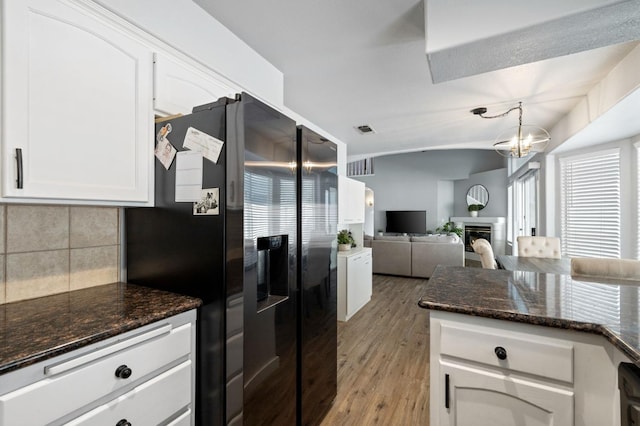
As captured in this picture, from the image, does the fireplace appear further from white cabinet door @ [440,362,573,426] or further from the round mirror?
white cabinet door @ [440,362,573,426]

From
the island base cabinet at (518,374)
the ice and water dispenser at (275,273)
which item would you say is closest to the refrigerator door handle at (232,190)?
the ice and water dispenser at (275,273)

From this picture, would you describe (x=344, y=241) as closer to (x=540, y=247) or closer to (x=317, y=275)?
(x=317, y=275)

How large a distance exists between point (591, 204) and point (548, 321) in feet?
12.9

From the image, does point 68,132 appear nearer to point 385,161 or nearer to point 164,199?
point 164,199

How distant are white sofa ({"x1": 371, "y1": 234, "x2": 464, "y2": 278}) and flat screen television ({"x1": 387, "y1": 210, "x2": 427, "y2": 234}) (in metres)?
2.93

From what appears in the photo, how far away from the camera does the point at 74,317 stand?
108 centimetres

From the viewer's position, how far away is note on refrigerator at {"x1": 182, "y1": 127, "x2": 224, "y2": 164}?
125 centimetres

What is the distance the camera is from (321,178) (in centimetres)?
186

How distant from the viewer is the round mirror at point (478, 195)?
851 centimetres

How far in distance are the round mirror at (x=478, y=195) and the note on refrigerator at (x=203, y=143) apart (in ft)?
29.2

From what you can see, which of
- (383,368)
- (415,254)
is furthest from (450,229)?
(383,368)

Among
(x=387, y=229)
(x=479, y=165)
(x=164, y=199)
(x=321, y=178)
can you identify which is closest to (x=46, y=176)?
(x=164, y=199)

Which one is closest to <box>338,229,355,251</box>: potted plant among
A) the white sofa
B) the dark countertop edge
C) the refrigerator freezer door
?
the refrigerator freezer door

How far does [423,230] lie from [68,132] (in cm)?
881
